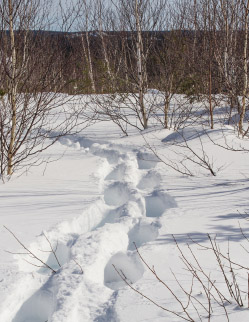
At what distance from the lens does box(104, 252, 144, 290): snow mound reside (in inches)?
105

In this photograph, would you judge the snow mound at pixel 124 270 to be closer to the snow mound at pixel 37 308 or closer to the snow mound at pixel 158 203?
the snow mound at pixel 37 308

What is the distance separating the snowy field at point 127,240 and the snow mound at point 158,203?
0.01 m

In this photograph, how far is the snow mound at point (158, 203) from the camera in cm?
390

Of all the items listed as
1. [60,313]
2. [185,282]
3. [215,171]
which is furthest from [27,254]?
[215,171]

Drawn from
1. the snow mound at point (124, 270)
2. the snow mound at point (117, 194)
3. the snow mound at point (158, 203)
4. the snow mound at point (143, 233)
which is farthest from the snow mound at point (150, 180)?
the snow mound at point (124, 270)

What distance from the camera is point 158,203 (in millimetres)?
4051

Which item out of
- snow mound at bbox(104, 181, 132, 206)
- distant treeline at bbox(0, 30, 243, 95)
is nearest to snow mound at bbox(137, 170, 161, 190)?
snow mound at bbox(104, 181, 132, 206)

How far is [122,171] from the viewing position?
17.7ft

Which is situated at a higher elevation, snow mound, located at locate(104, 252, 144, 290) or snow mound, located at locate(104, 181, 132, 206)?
snow mound, located at locate(104, 181, 132, 206)

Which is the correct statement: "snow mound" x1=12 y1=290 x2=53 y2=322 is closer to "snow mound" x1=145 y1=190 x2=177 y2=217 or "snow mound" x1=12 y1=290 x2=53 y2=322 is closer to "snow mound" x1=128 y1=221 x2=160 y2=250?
"snow mound" x1=128 y1=221 x2=160 y2=250

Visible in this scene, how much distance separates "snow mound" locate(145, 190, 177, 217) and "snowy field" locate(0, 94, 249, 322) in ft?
0.04

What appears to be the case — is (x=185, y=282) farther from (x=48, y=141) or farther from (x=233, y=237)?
(x=48, y=141)

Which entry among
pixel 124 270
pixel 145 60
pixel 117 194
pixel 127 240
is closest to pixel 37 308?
pixel 124 270

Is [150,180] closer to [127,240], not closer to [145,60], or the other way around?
[127,240]
